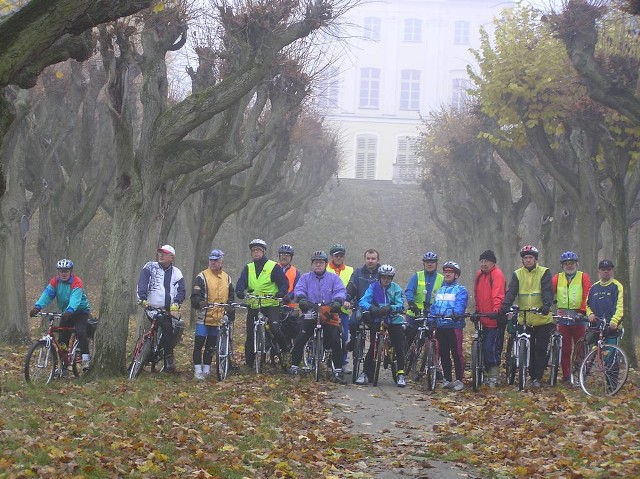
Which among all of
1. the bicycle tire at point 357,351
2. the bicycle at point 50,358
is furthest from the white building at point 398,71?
the bicycle at point 50,358

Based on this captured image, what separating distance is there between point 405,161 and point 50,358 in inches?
2560

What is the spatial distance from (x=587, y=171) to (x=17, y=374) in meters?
12.3

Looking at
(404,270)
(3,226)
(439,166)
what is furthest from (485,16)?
(3,226)

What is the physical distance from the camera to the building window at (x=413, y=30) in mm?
81000

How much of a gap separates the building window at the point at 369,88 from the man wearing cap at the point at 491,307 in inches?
2554

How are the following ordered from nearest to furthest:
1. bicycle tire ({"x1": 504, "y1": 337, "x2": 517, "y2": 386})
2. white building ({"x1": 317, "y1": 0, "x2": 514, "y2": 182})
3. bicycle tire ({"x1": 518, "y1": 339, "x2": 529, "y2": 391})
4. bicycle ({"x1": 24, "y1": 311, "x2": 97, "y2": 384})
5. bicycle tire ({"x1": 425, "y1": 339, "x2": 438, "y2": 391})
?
1. bicycle ({"x1": 24, "y1": 311, "x2": 97, "y2": 384})
2. bicycle tire ({"x1": 518, "y1": 339, "x2": 529, "y2": 391})
3. bicycle tire ({"x1": 425, "y1": 339, "x2": 438, "y2": 391})
4. bicycle tire ({"x1": 504, "y1": 337, "x2": 517, "y2": 386})
5. white building ({"x1": 317, "y1": 0, "x2": 514, "y2": 182})

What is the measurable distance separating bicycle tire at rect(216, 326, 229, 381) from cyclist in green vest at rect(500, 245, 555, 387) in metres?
4.01

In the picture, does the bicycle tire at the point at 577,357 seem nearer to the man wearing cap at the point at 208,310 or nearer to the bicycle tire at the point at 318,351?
the bicycle tire at the point at 318,351

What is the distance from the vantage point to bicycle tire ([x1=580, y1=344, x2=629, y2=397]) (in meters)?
13.6

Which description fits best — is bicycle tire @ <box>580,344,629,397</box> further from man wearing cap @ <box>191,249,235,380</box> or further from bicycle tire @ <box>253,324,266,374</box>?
man wearing cap @ <box>191,249,235,380</box>

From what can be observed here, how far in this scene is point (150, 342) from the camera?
1520cm

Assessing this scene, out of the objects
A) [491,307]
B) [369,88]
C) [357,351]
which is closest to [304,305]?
[357,351]

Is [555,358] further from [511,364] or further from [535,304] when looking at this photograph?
[535,304]

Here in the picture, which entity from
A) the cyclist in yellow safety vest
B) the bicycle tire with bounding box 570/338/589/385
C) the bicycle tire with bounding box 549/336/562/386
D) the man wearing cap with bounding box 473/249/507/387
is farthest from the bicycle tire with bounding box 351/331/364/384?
the bicycle tire with bounding box 570/338/589/385
